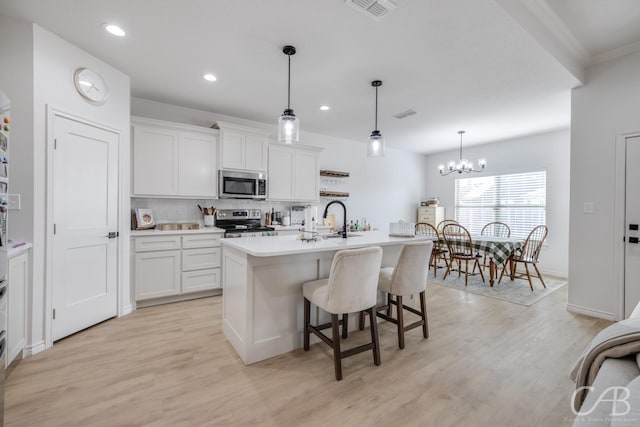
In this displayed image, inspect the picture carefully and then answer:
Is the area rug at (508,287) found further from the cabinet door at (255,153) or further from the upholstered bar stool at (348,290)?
the cabinet door at (255,153)

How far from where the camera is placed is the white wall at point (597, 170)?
9.50ft

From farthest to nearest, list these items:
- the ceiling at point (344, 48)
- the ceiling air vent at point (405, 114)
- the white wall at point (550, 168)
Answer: the white wall at point (550, 168), the ceiling air vent at point (405, 114), the ceiling at point (344, 48)

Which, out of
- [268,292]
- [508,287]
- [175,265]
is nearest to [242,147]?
[175,265]

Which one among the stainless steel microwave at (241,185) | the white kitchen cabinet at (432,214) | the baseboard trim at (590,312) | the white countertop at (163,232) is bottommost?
the baseboard trim at (590,312)

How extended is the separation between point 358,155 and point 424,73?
302cm

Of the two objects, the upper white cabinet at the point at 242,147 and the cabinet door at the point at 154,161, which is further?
the upper white cabinet at the point at 242,147

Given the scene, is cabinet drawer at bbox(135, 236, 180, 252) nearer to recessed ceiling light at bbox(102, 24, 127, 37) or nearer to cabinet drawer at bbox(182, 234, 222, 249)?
cabinet drawer at bbox(182, 234, 222, 249)

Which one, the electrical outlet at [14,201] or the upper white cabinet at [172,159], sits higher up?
the upper white cabinet at [172,159]

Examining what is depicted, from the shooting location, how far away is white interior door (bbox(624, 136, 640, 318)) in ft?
9.25

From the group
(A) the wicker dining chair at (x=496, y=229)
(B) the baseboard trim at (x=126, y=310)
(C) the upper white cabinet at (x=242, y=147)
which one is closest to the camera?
(B) the baseboard trim at (x=126, y=310)

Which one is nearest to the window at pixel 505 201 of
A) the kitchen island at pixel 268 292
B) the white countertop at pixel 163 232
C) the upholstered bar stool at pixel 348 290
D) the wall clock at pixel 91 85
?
the kitchen island at pixel 268 292

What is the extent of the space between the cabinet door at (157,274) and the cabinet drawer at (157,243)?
0.05m

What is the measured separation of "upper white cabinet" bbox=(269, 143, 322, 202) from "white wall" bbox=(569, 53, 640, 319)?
11.3 ft

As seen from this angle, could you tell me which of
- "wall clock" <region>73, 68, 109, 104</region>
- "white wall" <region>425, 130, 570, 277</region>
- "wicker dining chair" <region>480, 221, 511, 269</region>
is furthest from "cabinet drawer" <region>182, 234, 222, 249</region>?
"white wall" <region>425, 130, 570, 277</region>
